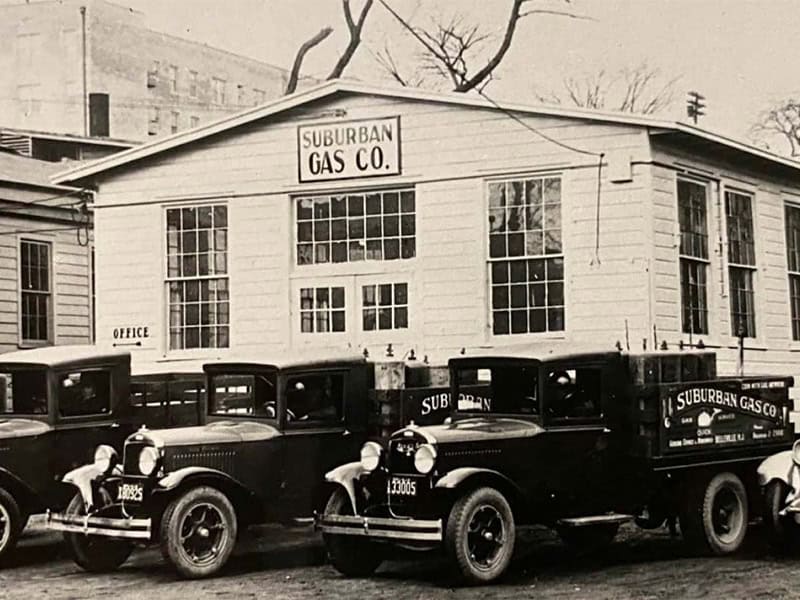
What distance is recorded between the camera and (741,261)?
1611cm

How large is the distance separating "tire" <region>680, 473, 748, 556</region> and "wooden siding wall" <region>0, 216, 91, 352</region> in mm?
13051

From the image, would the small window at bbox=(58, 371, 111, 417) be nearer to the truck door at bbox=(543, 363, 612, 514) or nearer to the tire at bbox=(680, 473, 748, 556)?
the truck door at bbox=(543, 363, 612, 514)

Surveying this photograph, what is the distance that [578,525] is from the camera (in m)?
10.2

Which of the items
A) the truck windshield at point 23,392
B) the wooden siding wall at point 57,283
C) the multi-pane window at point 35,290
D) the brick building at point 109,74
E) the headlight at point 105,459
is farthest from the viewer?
the brick building at point 109,74

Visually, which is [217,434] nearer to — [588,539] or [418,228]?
[588,539]

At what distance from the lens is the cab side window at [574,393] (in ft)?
34.2

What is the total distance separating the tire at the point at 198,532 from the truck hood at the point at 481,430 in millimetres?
1719

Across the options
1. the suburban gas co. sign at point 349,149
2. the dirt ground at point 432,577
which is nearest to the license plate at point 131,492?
the dirt ground at point 432,577

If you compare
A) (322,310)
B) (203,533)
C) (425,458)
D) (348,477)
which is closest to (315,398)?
(348,477)

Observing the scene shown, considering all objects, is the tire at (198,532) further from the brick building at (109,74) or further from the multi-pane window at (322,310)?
the brick building at (109,74)

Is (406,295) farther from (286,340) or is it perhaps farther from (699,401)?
(699,401)

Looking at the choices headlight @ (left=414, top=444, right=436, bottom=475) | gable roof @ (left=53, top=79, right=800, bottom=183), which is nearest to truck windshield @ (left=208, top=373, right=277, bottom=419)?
headlight @ (left=414, top=444, right=436, bottom=475)

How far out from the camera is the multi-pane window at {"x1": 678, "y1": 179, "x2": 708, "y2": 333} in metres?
14.8

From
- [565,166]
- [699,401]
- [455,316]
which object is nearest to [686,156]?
[565,166]
